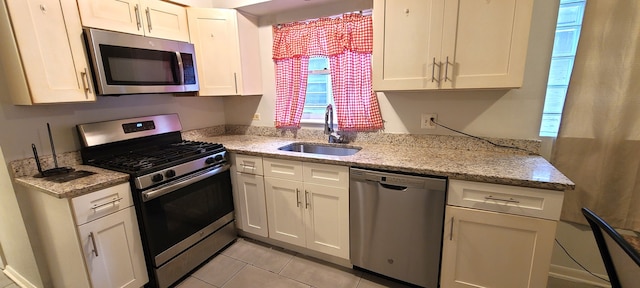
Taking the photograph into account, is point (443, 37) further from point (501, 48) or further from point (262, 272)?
point (262, 272)

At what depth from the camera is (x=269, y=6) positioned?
7.70 ft

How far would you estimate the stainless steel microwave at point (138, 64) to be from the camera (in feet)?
5.58

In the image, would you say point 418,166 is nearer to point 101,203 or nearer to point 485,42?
point 485,42

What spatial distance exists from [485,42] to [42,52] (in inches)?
99.3

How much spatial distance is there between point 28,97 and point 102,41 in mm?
501

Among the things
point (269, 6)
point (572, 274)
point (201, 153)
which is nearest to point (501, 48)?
point (572, 274)

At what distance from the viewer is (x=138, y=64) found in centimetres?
190

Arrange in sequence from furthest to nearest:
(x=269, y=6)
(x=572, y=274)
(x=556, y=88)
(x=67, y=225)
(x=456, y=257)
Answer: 1. (x=269, y=6)
2. (x=572, y=274)
3. (x=556, y=88)
4. (x=456, y=257)
5. (x=67, y=225)

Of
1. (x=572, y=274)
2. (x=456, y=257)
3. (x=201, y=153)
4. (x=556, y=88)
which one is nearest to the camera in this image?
(x=456, y=257)

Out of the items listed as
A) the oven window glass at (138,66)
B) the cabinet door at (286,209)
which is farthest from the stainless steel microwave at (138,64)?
the cabinet door at (286,209)

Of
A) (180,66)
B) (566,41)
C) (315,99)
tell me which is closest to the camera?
(566,41)

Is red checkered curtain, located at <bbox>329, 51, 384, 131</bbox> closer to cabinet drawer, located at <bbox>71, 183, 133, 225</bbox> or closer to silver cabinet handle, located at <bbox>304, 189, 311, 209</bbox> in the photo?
silver cabinet handle, located at <bbox>304, 189, 311, 209</bbox>

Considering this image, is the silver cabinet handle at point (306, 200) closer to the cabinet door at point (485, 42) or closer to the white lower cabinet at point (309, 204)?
the white lower cabinet at point (309, 204)

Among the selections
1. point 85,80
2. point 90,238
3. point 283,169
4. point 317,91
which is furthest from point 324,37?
point 90,238
